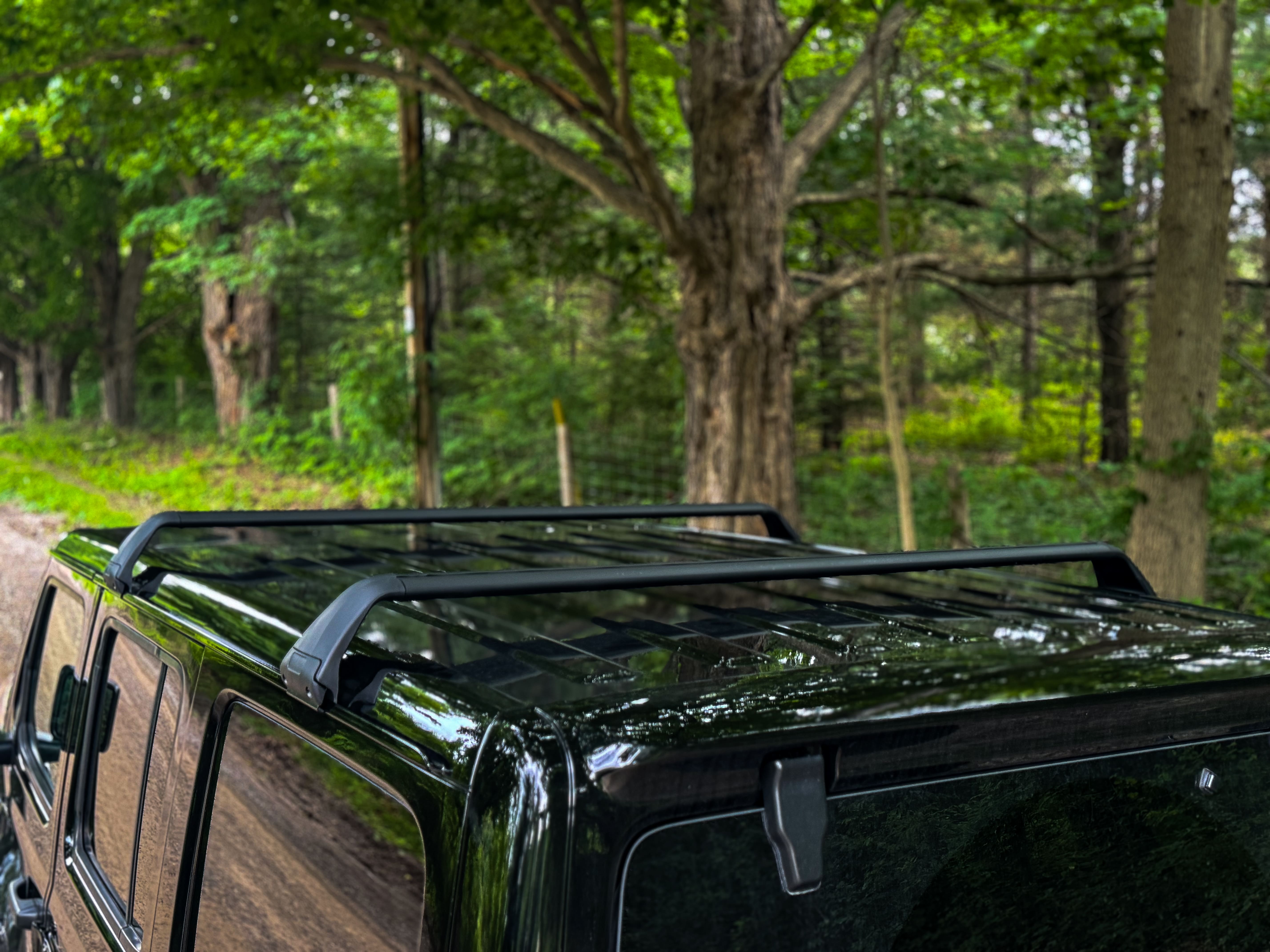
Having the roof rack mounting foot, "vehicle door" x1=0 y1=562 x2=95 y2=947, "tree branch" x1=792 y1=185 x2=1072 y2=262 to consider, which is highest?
"tree branch" x1=792 y1=185 x2=1072 y2=262

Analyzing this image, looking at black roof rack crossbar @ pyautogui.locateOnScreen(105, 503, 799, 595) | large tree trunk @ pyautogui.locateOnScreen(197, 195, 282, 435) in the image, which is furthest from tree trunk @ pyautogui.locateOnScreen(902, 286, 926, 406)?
large tree trunk @ pyautogui.locateOnScreen(197, 195, 282, 435)

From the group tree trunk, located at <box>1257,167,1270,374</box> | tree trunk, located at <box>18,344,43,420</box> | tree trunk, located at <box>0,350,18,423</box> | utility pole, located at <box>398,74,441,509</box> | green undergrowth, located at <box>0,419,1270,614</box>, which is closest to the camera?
green undergrowth, located at <box>0,419,1270,614</box>

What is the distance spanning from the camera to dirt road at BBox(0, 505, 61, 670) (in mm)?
9062

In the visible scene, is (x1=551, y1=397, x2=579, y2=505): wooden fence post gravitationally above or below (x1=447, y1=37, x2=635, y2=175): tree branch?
below

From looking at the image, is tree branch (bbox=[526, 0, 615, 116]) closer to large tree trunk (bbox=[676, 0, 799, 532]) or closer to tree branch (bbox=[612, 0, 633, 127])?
tree branch (bbox=[612, 0, 633, 127])

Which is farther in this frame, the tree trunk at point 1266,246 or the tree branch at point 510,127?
the tree trunk at point 1266,246

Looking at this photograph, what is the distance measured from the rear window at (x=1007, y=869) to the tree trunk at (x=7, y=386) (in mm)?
49652

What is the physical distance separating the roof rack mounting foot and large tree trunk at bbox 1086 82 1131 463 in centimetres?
1185

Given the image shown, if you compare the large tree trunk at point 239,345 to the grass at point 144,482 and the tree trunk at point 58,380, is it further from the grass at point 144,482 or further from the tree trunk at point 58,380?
the tree trunk at point 58,380

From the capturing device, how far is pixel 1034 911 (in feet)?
4.72

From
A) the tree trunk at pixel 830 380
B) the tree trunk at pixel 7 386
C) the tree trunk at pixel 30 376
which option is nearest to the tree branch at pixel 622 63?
the tree trunk at pixel 830 380

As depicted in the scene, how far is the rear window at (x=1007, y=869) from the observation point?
1.22 metres

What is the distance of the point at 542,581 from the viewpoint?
1581 mm

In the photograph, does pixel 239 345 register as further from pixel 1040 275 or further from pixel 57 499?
pixel 1040 275
